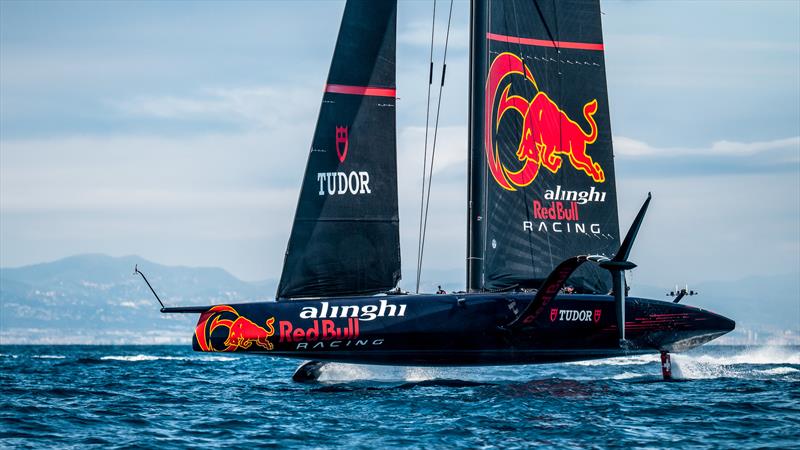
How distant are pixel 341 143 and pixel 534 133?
14.8ft

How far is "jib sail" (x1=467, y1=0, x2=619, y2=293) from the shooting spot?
2420 cm

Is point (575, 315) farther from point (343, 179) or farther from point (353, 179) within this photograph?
point (343, 179)

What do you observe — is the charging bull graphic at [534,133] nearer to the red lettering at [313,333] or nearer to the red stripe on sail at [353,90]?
the red stripe on sail at [353,90]

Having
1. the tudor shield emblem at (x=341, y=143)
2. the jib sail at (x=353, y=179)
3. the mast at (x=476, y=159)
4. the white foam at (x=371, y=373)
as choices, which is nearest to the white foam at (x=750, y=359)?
the white foam at (x=371, y=373)

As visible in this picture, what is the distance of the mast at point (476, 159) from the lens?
79.0 ft

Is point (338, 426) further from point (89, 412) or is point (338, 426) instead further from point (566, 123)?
point (566, 123)

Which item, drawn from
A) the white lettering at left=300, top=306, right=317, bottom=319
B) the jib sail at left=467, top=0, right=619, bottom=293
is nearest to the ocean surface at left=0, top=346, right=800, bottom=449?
the white lettering at left=300, top=306, right=317, bottom=319

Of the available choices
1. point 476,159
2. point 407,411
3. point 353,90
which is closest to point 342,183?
point 353,90

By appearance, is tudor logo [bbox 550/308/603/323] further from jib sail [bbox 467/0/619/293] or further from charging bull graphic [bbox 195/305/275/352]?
charging bull graphic [bbox 195/305/275/352]

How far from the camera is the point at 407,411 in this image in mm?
18719

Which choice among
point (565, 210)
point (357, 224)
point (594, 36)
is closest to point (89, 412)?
point (357, 224)

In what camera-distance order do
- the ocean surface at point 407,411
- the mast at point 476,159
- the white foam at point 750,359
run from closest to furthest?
the ocean surface at point 407,411
the mast at point 476,159
the white foam at point 750,359

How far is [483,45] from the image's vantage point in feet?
79.8

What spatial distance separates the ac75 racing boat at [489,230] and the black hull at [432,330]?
0.03m
